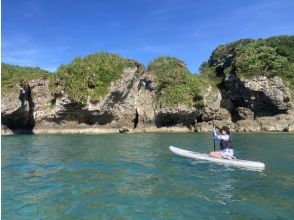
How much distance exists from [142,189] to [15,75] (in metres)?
52.7

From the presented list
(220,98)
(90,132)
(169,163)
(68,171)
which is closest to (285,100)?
(220,98)

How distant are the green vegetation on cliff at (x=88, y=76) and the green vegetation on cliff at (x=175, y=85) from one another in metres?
6.72

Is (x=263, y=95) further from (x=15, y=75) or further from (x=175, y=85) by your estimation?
(x=15, y=75)

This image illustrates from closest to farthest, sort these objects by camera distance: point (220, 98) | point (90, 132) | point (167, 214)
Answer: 1. point (167, 214)
2. point (90, 132)
3. point (220, 98)

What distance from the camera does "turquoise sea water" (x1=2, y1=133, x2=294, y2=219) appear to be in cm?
1056

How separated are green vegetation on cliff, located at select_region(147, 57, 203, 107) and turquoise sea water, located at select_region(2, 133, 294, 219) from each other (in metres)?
36.0

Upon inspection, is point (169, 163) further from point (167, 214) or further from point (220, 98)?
point (220, 98)

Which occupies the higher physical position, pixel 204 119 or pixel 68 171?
pixel 204 119

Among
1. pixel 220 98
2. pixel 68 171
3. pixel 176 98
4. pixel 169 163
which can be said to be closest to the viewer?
pixel 68 171

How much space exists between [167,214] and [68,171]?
8.67m

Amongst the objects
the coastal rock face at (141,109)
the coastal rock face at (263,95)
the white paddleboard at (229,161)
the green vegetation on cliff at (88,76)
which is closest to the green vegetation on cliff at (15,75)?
the coastal rock face at (141,109)

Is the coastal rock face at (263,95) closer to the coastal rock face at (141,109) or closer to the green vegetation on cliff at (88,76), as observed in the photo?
the coastal rock face at (141,109)

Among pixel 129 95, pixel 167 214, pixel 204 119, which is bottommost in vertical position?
pixel 167 214

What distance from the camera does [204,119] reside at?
59.2m
